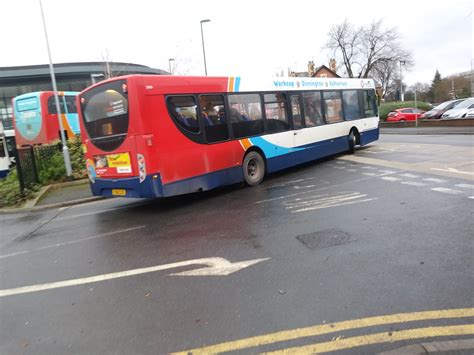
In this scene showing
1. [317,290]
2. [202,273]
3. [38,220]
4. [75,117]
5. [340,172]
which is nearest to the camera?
[317,290]

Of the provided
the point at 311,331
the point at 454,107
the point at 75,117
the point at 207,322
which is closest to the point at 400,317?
the point at 311,331

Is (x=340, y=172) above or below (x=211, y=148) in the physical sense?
below

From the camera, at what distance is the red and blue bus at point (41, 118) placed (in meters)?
16.9

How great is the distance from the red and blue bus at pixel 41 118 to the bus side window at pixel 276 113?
10.2 metres

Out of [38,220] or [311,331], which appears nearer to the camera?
[311,331]

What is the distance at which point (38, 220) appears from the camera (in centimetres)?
859

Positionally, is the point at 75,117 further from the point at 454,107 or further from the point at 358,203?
the point at 454,107

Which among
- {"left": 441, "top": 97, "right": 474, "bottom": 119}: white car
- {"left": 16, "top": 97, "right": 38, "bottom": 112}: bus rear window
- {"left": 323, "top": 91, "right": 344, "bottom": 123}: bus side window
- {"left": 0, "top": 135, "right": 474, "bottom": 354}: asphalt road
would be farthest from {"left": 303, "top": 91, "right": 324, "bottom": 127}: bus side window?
{"left": 441, "top": 97, "right": 474, "bottom": 119}: white car

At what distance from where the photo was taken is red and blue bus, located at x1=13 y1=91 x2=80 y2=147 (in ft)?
55.5

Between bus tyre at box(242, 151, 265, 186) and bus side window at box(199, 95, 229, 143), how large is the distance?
39.9 inches

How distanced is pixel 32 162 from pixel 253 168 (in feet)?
24.9

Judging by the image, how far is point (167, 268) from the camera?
4.71 m

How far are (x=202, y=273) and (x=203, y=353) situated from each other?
1540mm

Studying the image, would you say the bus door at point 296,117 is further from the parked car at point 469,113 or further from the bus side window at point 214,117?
the parked car at point 469,113
